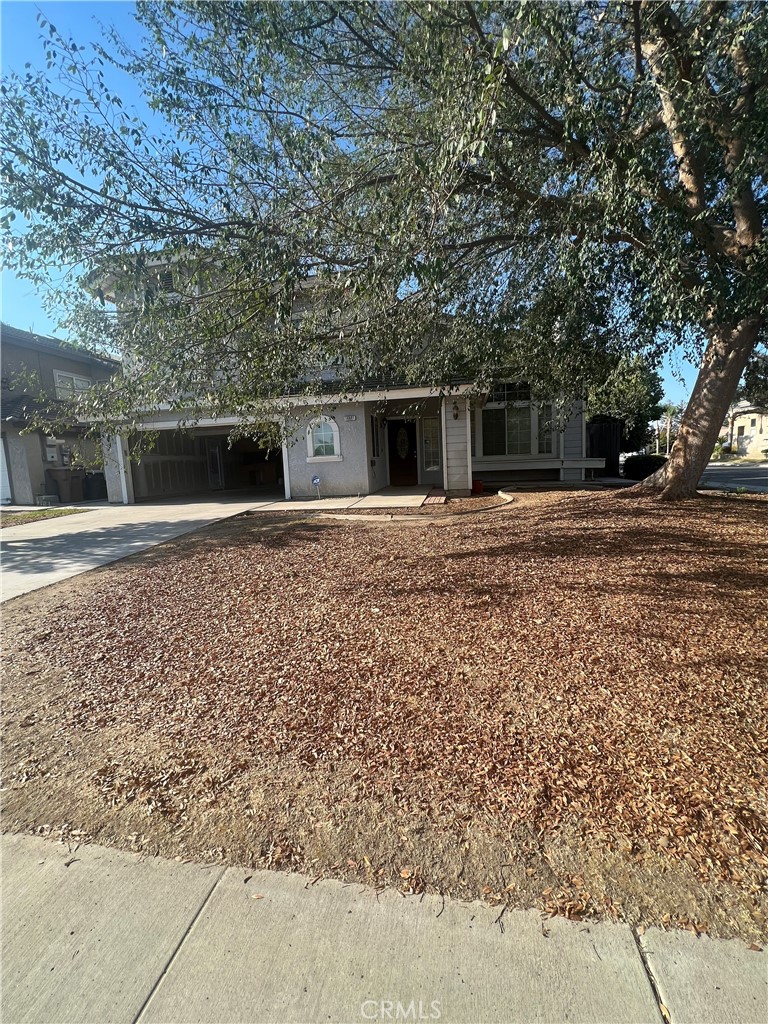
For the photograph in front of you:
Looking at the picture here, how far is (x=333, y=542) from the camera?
7.12 metres

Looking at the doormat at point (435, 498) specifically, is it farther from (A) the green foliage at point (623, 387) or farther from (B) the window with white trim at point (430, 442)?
(A) the green foliage at point (623, 387)

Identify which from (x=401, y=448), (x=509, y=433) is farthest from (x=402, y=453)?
(x=509, y=433)

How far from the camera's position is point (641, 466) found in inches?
668

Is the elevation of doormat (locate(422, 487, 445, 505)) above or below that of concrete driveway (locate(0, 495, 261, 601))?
above

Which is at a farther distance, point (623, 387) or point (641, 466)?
point (641, 466)

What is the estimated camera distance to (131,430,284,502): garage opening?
16.7 m

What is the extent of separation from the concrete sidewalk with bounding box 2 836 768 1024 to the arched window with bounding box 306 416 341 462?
11560 millimetres

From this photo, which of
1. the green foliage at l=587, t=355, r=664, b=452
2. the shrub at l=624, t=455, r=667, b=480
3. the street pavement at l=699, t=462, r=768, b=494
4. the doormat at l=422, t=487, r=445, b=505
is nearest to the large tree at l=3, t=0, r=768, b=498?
the green foliage at l=587, t=355, r=664, b=452

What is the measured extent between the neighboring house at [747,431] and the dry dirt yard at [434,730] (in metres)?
40.7

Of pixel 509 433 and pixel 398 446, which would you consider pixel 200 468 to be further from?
pixel 509 433

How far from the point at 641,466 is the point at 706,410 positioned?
969 cm

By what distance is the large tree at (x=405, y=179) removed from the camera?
384 centimetres

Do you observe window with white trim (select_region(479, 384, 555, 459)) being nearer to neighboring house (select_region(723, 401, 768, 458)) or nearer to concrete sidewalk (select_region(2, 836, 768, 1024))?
concrete sidewalk (select_region(2, 836, 768, 1024))

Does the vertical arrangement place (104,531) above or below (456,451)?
Answer: below
